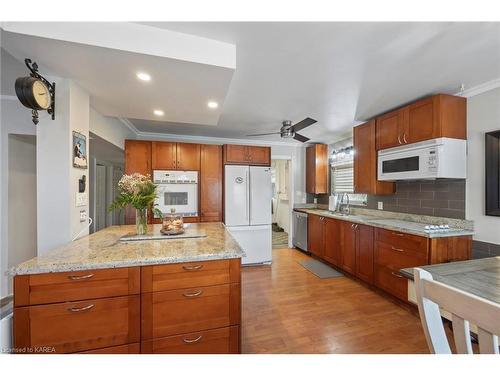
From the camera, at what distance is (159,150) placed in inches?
142

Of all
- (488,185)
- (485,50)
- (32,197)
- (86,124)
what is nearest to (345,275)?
(488,185)

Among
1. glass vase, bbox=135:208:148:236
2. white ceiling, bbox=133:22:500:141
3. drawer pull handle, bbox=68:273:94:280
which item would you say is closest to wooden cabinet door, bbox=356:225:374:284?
white ceiling, bbox=133:22:500:141

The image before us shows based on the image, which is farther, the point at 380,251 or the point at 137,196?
the point at 380,251

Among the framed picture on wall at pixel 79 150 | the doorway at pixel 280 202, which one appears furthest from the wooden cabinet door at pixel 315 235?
the framed picture on wall at pixel 79 150

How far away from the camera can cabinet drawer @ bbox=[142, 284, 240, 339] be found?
53.1 inches

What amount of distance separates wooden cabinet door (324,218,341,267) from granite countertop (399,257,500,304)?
2.16 m

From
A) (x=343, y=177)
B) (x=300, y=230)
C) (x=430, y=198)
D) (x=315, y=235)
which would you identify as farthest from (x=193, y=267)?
(x=343, y=177)

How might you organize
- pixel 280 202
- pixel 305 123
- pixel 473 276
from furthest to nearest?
1. pixel 280 202
2. pixel 305 123
3. pixel 473 276

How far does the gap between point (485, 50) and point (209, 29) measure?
2101mm

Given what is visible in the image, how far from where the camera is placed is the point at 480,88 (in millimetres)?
2262

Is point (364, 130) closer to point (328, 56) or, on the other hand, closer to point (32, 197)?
point (328, 56)

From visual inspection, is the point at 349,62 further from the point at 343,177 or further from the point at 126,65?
the point at 343,177

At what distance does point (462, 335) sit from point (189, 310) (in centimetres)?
132

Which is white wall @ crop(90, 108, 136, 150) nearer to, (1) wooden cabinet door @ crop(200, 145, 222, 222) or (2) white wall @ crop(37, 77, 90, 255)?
(2) white wall @ crop(37, 77, 90, 255)
